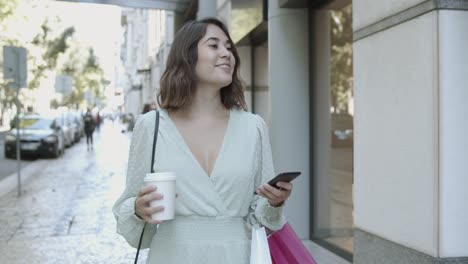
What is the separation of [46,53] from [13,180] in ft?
92.3

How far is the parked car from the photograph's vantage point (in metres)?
21.7

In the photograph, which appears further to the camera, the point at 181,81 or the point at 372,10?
the point at 372,10

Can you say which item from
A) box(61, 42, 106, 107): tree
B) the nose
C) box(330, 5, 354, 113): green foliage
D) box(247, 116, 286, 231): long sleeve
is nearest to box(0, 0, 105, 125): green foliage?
box(61, 42, 106, 107): tree

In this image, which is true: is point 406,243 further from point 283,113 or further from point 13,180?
point 13,180

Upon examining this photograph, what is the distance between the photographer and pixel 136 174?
2.22m

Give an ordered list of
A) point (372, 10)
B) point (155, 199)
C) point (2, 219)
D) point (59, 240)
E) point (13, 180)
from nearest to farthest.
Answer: point (155, 199) < point (372, 10) < point (59, 240) < point (2, 219) < point (13, 180)

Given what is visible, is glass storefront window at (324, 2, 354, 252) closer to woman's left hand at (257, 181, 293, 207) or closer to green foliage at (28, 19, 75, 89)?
woman's left hand at (257, 181, 293, 207)

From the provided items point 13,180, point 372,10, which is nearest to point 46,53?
point 13,180

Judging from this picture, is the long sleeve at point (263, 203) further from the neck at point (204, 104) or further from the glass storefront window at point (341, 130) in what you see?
the glass storefront window at point (341, 130)

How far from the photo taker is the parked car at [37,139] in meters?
21.7

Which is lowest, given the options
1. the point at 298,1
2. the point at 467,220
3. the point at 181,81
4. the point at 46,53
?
the point at 467,220

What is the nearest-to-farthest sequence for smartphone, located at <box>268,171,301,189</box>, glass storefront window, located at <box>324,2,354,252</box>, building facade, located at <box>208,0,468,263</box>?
smartphone, located at <box>268,171,301,189</box> < building facade, located at <box>208,0,468,263</box> < glass storefront window, located at <box>324,2,354,252</box>

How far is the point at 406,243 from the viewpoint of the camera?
157 inches

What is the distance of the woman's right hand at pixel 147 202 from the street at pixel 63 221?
4782 millimetres
